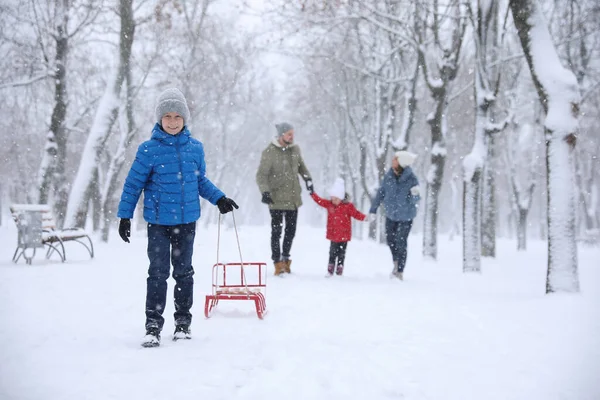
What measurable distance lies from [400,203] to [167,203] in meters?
4.65

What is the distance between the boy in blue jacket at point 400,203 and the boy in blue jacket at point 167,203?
4.23 metres

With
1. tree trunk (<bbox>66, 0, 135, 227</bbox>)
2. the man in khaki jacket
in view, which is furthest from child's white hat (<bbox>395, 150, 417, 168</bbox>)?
tree trunk (<bbox>66, 0, 135, 227</bbox>)

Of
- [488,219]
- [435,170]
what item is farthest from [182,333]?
[488,219]

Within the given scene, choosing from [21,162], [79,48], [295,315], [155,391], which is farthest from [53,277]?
[21,162]

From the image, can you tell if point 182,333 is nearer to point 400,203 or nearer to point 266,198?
point 266,198

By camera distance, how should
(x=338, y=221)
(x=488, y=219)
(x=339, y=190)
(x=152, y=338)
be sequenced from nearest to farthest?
(x=152, y=338)
(x=338, y=221)
(x=339, y=190)
(x=488, y=219)

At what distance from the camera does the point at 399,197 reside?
760 centimetres

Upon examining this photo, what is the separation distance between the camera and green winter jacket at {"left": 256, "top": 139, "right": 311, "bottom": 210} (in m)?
7.40

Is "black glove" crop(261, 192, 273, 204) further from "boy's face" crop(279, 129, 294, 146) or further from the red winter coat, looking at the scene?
"boy's face" crop(279, 129, 294, 146)

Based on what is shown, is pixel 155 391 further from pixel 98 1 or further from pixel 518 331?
pixel 98 1

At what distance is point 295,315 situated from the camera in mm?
4824

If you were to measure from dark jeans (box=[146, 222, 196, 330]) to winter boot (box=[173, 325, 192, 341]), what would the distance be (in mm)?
32

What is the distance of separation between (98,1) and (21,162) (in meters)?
25.9

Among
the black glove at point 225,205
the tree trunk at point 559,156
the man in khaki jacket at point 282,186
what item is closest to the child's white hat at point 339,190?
the man in khaki jacket at point 282,186
